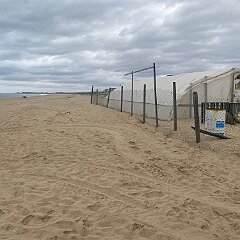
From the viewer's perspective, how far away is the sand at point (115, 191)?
403 cm

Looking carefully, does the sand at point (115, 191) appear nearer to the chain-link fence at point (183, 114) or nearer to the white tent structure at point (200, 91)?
the chain-link fence at point (183, 114)

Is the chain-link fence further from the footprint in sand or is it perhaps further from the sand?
the footprint in sand

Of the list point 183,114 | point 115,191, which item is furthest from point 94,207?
point 183,114

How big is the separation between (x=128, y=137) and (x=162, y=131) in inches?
90.0

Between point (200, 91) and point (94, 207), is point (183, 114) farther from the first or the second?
point (94, 207)

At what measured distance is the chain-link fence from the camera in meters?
9.77

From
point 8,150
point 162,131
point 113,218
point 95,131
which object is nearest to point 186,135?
point 162,131

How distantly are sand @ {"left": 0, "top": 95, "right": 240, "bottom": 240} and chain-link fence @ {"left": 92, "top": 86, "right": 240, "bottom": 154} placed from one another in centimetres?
103

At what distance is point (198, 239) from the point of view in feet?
12.4

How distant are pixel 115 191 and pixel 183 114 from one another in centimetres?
1216

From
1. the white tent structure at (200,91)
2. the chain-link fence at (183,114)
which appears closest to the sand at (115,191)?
the chain-link fence at (183,114)

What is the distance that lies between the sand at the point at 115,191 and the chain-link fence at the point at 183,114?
40.6 inches

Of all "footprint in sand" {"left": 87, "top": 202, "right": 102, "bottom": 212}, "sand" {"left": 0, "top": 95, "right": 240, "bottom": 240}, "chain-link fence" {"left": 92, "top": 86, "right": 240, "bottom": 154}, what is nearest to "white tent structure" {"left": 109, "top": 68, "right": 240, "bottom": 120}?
"chain-link fence" {"left": 92, "top": 86, "right": 240, "bottom": 154}

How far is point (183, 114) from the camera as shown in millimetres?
17000
